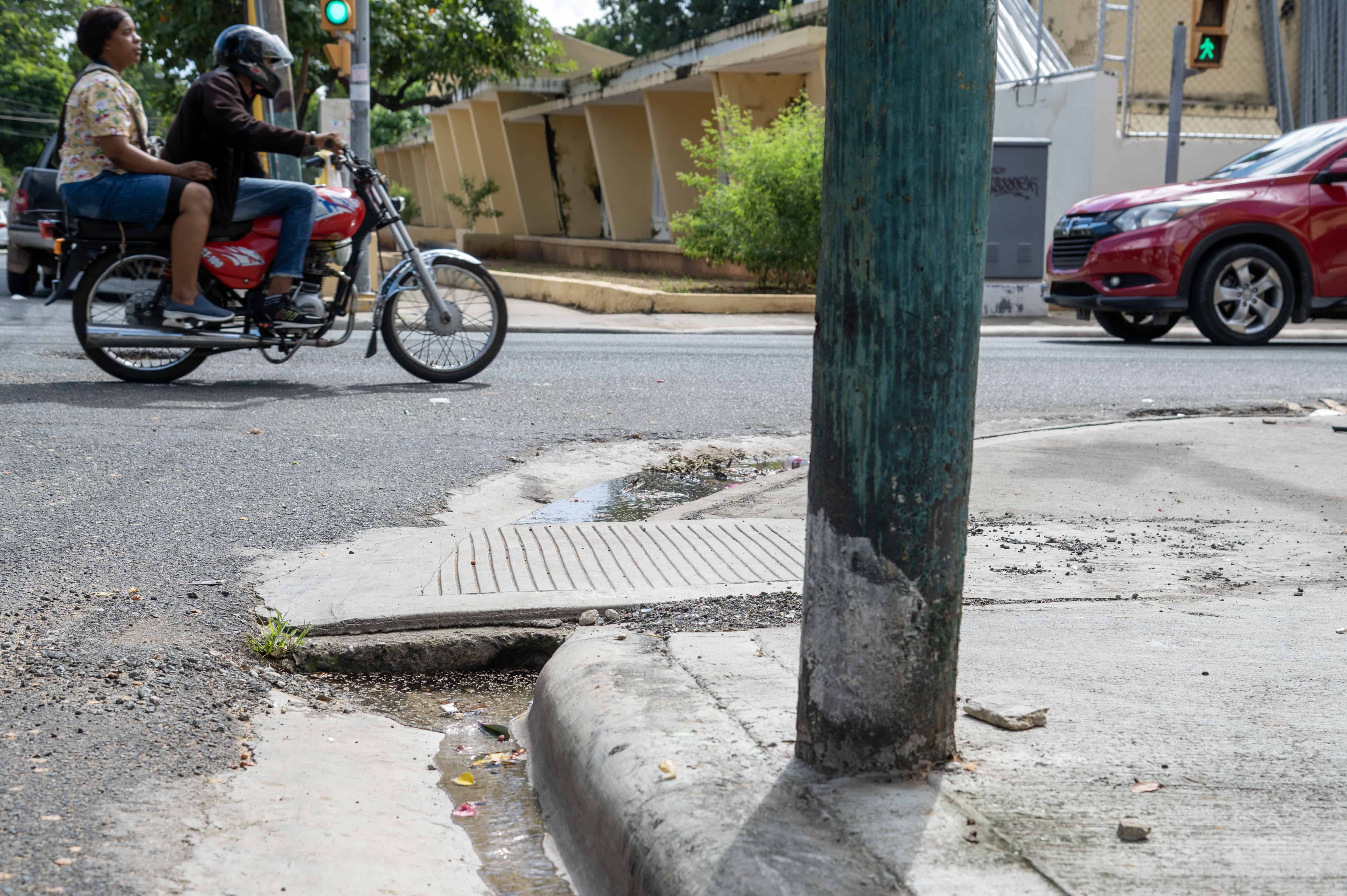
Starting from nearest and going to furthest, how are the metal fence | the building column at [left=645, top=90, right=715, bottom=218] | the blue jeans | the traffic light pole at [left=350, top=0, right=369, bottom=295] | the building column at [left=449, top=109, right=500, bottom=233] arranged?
1. the blue jeans
2. the traffic light pole at [left=350, top=0, right=369, bottom=295]
3. the metal fence
4. the building column at [left=645, top=90, right=715, bottom=218]
5. the building column at [left=449, top=109, right=500, bottom=233]

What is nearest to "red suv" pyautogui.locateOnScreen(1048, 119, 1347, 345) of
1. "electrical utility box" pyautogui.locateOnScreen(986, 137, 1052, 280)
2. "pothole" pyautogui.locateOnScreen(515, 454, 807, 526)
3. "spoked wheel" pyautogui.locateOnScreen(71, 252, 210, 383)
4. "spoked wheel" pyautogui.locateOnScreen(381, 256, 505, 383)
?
"electrical utility box" pyautogui.locateOnScreen(986, 137, 1052, 280)

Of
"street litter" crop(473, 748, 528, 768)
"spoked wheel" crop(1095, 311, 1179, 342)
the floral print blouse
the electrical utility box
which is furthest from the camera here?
the electrical utility box

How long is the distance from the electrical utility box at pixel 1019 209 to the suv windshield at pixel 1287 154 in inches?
133

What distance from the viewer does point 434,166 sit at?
43469 millimetres

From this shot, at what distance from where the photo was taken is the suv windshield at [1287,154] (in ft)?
35.1

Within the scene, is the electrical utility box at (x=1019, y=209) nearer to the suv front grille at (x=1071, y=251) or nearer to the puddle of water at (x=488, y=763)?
the suv front grille at (x=1071, y=251)

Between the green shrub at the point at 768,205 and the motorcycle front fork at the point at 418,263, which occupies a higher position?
the green shrub at the point at 768,205

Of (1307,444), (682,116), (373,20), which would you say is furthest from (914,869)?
A: (373,20)

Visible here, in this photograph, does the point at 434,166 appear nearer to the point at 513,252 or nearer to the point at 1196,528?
the point at 513,252

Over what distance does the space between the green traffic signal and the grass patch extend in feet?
33.5

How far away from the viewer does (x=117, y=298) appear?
21.8ft

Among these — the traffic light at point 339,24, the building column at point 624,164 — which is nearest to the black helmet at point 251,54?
the traffic light at point 339,24

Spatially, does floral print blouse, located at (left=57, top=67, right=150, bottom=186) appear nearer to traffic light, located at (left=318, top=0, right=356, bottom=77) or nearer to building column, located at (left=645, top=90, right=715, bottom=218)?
traffic light, located at (left=318, top=0, right=356, bottom=77)

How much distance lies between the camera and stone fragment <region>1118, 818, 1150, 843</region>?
1.85 meters
